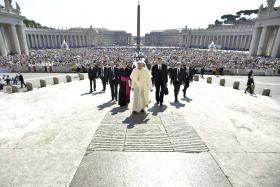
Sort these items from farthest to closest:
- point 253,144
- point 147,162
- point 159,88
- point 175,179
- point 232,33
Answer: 1. point 232,33
2. point 159,88
3. point 253,144
4. point 147,162
5. point 175,179

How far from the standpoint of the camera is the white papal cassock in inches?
272

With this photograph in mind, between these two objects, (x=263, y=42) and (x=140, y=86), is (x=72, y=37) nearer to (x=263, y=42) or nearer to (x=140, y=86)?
(x=263, y=42)

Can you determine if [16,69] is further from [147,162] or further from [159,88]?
[147,162]

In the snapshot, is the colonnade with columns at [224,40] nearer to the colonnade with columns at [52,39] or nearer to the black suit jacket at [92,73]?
the colonnade with columns at [52,39]

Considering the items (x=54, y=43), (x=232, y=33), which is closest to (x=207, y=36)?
(x=232, y=33)

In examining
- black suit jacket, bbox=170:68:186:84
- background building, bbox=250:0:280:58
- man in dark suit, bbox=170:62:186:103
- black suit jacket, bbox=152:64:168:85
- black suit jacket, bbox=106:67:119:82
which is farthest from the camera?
background building, bbox=250:0:280:58

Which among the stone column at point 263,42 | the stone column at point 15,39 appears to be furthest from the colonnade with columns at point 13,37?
the stone column at point 263,42

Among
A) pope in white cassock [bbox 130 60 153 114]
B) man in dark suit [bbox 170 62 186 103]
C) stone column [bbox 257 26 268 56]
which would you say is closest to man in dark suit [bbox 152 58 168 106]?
pope in white cassock [bbox 130 60 153 114]

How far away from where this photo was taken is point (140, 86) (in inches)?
276

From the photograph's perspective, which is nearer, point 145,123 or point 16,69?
point 145,123

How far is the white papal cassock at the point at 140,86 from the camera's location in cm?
692

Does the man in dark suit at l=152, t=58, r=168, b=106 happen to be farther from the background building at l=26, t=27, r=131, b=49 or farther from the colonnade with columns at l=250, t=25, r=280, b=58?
the background building at l=26, t=27, r=131, b=49

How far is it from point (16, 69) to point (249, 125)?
31230mm

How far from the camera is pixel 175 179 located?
3.53 metres
